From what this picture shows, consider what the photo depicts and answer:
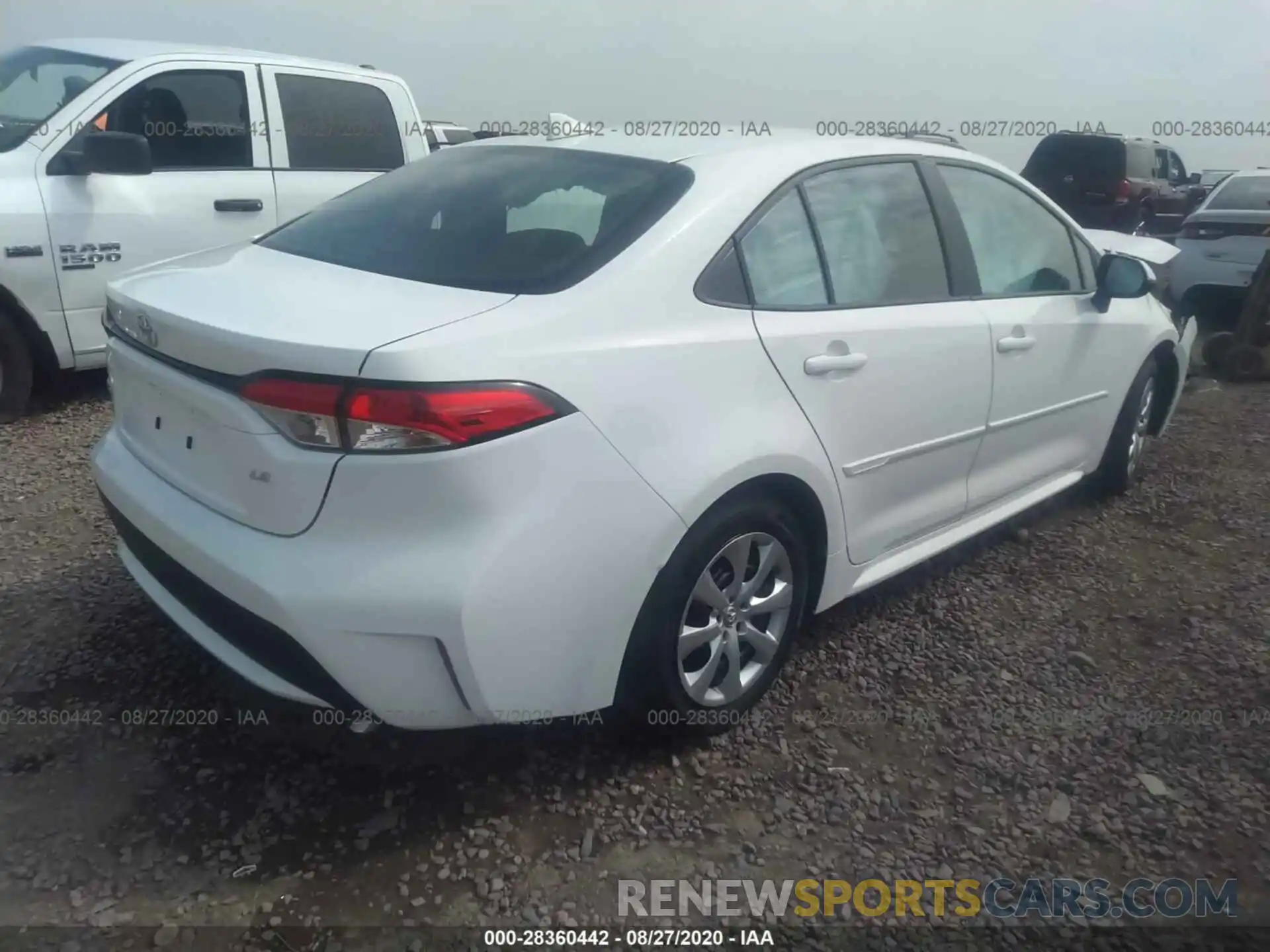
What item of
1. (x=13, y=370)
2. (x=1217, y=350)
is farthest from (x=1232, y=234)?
(x=13, y=370)

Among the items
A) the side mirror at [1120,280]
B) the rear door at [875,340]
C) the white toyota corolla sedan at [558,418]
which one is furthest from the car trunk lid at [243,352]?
the side mirror at [1120,280]

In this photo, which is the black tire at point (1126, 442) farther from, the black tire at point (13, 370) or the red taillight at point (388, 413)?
the black tire at point (13, 370)

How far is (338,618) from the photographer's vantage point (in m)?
1.95

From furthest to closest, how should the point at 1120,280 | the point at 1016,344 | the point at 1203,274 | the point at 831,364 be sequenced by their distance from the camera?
1. the point at 1203,274
2. the point at 1120,280
3. the point at 1016,344
4. the point at 831,364

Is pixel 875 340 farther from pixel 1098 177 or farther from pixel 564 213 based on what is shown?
pixel 1098 177

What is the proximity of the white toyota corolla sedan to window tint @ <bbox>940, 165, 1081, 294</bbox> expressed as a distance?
2.7 inches

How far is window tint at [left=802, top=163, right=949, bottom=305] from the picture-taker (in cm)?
278

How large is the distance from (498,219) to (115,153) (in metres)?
3.00

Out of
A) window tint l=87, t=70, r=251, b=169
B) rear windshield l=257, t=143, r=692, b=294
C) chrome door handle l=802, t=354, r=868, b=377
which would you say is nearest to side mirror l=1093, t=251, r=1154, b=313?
chrome door handle l=802, t=354, r=868, b=377

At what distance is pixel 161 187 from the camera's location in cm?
499

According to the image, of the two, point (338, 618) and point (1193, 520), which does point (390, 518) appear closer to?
point (338, 618)

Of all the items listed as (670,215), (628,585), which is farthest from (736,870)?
(670,215)

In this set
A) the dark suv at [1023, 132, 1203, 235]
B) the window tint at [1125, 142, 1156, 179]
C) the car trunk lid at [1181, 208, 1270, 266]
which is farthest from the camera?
the window tint at [1125, 142, 1156, 179]

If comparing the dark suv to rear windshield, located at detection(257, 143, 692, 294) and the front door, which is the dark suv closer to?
the front door
